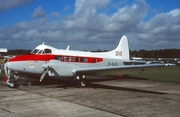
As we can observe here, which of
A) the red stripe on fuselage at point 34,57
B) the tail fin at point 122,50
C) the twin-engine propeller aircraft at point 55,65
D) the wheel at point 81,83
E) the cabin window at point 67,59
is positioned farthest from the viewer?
the tail fin at point 122,50

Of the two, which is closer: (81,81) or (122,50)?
(81,81)

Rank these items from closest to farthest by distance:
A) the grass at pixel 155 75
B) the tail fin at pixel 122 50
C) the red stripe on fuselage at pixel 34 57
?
the red stripe on fuselage at pixel 34 57 → the tail fin at pixel 122 50 → the grass at pixel 155 75

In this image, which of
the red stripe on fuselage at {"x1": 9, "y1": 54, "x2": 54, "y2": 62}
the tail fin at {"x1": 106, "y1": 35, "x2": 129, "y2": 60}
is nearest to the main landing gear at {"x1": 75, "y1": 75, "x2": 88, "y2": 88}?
the red stripe on fuselage at {"x1": 9, "y1": 54, "x2": 54, "y2": 62}

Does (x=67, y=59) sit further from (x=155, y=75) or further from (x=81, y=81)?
(x=155, y=75)

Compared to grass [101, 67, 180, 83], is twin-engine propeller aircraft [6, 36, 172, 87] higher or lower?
higher

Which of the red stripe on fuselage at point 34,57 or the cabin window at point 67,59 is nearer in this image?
the red stripe on fuselage at point 34,57

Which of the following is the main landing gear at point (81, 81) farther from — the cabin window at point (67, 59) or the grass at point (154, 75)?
the grass at point (154, 75)

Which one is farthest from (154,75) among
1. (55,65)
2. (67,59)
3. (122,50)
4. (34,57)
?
(34,57)

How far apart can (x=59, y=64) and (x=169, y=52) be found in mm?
135127

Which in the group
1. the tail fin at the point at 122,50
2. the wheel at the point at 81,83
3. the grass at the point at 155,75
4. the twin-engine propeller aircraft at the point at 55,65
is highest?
the tail fin at the point at 122,50

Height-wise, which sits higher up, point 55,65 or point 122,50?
point 122,50

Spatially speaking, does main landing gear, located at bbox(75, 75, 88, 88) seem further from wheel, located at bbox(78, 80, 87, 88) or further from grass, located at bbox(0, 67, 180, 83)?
grass, located at bbox(0, 67, 180, 83)

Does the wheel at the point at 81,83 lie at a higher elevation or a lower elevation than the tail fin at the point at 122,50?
lower

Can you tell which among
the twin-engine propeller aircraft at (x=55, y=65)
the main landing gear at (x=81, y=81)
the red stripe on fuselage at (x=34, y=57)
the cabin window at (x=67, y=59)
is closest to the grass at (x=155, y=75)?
the twin-engine propeller aircraft at (x=55, y=65)
